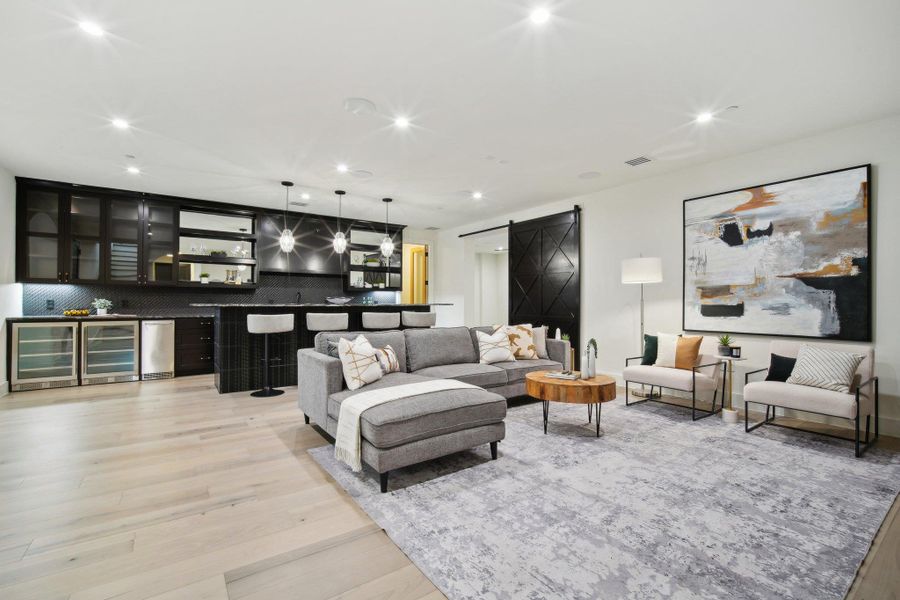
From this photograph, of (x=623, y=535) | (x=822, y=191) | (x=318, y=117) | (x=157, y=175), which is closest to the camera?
(x=623, y=535)

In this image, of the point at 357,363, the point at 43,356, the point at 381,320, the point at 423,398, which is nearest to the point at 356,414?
the point at 423,398

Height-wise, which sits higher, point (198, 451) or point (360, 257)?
point (360, 257)

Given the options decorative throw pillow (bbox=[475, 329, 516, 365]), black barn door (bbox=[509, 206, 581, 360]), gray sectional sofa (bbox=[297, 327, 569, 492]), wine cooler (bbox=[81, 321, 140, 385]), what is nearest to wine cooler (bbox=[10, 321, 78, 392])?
wine cooler (bbox=[81, 321, 140, 385])

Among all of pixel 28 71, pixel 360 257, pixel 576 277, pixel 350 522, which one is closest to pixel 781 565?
pixel 350 522

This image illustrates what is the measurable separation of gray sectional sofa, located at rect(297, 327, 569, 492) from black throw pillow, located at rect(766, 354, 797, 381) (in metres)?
1.99

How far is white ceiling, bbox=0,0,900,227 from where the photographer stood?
2.38m

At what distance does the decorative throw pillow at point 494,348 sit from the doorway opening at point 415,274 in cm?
520

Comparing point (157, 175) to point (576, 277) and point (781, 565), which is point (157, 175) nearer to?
point (576, 277)

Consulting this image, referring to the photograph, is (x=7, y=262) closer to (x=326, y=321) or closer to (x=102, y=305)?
(x=102, y=305)

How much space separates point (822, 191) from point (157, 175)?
7.75m

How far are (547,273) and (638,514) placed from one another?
4.89 m

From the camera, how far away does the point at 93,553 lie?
74.8 inches

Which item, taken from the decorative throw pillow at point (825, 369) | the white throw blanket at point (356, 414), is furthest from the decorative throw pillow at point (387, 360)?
the decorative throw pillow at point (825, 369)

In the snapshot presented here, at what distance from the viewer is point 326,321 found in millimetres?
5484
